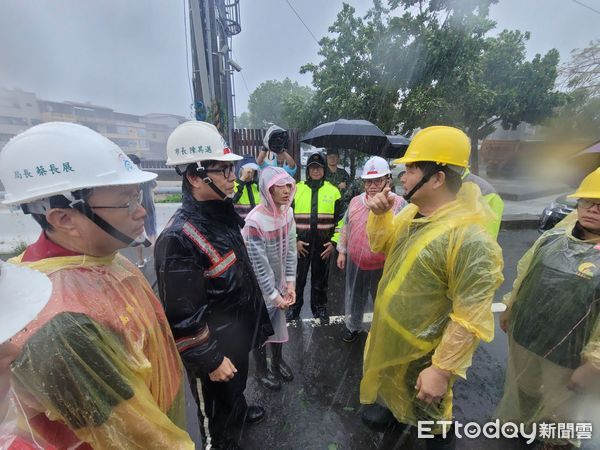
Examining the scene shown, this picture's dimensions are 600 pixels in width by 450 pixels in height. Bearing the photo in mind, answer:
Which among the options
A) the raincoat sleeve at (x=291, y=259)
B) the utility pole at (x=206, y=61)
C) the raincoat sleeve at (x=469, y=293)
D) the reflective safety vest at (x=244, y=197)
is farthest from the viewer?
the utility pole at (x=206, y=61)

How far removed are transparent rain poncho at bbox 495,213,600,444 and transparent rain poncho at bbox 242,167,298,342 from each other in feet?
5.64

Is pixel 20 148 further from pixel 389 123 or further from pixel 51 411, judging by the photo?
pixel 389 123

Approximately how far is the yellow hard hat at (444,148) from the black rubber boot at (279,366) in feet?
6.69

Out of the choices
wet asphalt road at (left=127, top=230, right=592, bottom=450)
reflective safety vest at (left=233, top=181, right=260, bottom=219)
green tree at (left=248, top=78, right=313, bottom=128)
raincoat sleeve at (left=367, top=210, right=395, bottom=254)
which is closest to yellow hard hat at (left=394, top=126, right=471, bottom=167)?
raincoat sleeve at (left=367, top=210, right=395, bottom=254)

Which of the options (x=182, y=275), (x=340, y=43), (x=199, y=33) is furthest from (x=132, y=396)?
(x=340, y=43)

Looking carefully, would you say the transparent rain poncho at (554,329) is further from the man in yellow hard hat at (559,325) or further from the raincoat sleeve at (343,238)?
the raincoat sleeve at (343,238)

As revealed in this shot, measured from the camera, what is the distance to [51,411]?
34.1 inches

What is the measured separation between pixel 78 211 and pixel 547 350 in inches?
101

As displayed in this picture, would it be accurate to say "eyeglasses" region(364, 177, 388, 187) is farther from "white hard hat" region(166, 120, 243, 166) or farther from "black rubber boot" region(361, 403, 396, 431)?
"black rubber boot" region(361, 403, 396, 431)

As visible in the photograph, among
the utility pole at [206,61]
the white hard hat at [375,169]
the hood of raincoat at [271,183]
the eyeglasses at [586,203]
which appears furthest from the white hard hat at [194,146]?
the utility pole at [206,61]

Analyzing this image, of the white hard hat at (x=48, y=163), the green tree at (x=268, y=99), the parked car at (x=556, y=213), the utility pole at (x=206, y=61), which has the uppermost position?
the green tree at (x=268, y=99)

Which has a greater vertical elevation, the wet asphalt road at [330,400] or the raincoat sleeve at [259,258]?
the raincoat sleeve at [259,258]

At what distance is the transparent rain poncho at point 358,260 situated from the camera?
2.88 metres

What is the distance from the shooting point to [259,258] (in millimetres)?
2273
